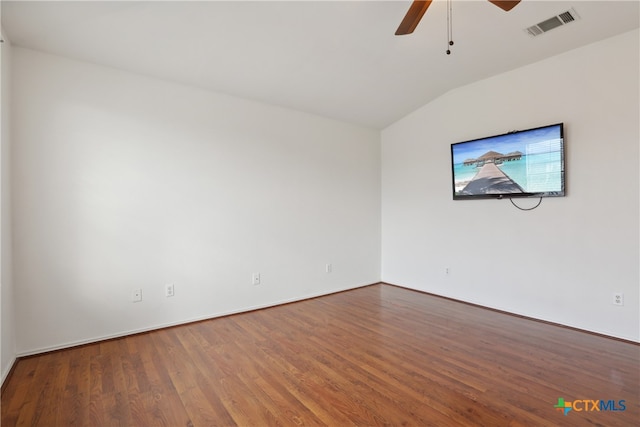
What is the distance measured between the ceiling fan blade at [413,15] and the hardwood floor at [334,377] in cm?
249

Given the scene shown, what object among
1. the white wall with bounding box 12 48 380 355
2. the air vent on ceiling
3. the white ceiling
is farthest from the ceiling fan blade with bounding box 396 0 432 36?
the white wall with bounding box 12 48 380 355

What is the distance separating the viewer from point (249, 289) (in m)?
3.69

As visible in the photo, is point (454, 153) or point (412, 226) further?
point (412, 226)

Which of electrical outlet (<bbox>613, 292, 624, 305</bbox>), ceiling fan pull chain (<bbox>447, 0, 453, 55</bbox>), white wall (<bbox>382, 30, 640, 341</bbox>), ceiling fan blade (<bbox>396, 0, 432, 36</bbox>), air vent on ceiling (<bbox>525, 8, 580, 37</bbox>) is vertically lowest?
electrical outlet (<bbox>613, 292, 624, 305</bbox>)

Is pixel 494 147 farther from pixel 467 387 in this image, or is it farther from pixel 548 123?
pixel 467 387

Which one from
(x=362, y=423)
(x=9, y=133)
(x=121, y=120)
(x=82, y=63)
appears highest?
(x=82, y=63)

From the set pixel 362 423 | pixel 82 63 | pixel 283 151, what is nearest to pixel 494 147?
pixel 283 151

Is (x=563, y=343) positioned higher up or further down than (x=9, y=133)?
further down

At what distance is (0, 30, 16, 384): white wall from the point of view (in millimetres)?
2172

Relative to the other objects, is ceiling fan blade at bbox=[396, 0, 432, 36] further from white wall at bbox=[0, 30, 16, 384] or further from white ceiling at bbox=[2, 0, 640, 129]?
white wall at bbox=[0, 30, 16, 384]

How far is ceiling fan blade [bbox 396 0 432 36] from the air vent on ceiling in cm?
140

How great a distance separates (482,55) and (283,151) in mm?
2465

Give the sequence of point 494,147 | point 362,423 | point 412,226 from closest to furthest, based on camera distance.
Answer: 1. point 362,423
2. point 494,147
3. point 412,226

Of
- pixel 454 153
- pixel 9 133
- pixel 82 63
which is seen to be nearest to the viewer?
pixel 9 133
